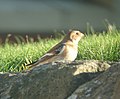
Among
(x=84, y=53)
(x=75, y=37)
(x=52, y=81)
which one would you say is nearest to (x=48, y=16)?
(x=75, y=37)

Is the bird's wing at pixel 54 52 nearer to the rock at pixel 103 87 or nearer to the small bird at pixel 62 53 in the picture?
the small bird at pixel 62 53

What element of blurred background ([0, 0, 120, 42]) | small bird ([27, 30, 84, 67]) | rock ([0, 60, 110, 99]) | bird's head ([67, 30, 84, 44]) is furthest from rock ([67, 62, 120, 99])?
blurred background ([0, 0, 120, 42])

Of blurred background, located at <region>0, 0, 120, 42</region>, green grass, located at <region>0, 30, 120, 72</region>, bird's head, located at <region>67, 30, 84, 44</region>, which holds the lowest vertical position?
blurred background, located at <region>0, 0, 120, 42</region>

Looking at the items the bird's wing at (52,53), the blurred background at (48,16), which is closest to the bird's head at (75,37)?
the bird's wing at (52,53)

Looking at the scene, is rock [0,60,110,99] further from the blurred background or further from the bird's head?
the blurred background

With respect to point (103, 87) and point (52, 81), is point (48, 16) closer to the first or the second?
point (52, 81)

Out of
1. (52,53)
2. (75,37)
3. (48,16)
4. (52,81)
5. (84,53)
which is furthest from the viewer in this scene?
(48,16)
